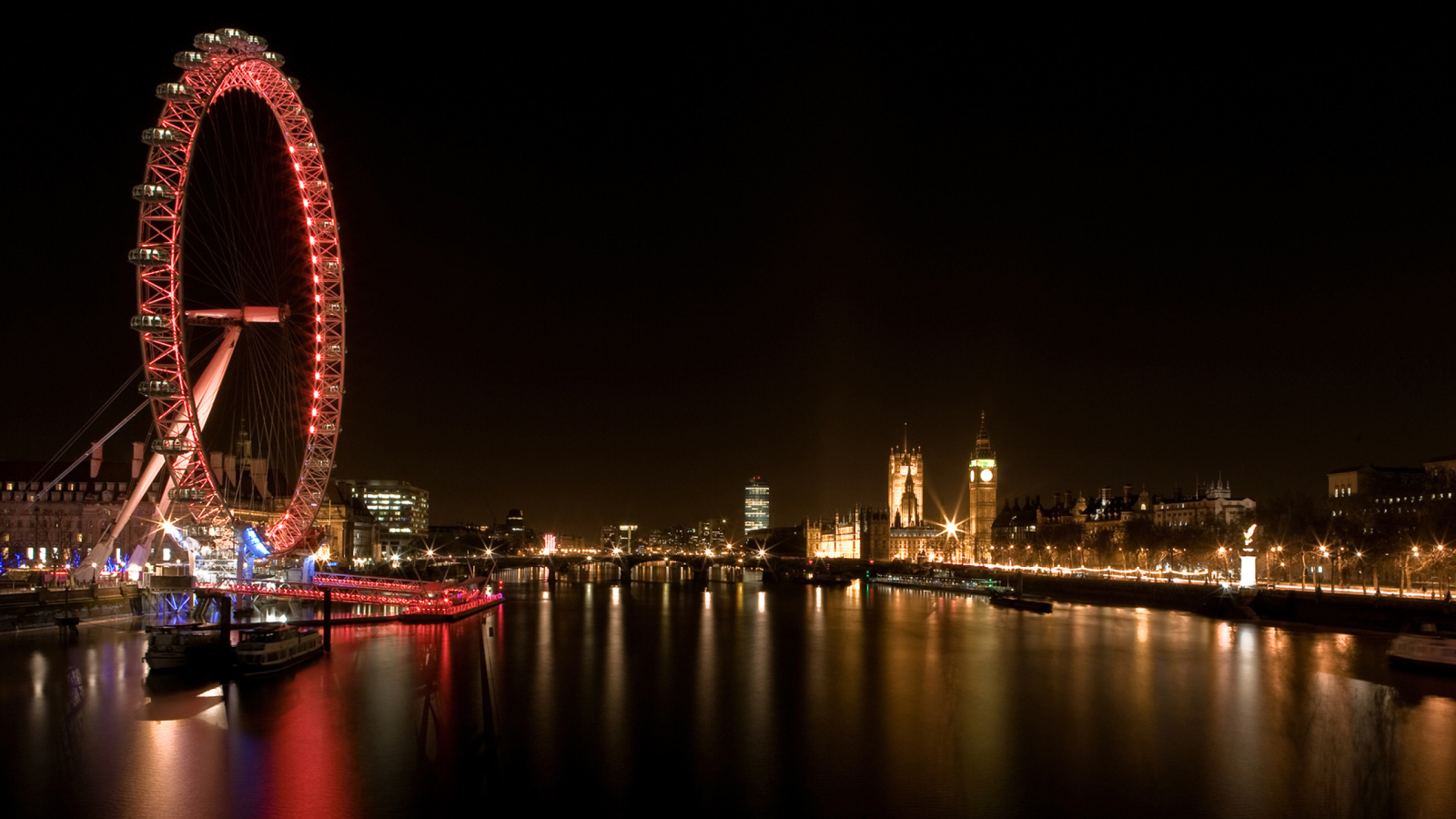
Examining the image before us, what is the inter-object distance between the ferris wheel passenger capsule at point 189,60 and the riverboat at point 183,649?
18.5 metres

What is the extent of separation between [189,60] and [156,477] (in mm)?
27507

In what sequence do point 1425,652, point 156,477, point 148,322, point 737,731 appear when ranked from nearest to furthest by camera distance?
point 737,731
point 1425,652
point 148,322
point 156,477

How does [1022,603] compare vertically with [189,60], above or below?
below

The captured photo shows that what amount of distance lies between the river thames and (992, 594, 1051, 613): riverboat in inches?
843

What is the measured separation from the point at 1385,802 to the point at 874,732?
11.5 meters

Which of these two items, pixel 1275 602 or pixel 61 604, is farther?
pixel 1275 602

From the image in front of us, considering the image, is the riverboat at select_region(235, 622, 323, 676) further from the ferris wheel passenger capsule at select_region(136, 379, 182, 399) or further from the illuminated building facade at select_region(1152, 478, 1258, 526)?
the illuminated building facade at select_region(1152, 478, 1258, 526)

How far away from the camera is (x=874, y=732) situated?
29.6 metres

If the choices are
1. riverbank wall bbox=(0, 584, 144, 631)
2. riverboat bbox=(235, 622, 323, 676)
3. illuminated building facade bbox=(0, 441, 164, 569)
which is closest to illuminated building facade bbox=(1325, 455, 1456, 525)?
riverboat bbox=(235, 622, 323, 676)

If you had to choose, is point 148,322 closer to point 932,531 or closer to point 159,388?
point 159,388

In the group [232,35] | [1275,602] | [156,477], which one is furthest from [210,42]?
[1275,602]

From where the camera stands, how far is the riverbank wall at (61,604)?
4759 cm

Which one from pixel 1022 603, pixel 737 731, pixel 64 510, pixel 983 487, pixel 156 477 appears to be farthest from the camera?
pixel 983 487

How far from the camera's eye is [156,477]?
192 ft
